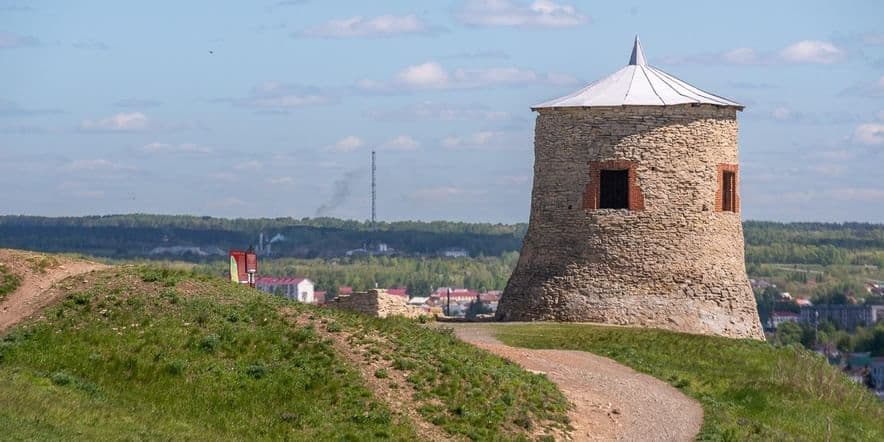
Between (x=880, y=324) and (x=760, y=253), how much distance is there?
116 feet

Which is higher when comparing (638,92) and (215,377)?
(638,92)

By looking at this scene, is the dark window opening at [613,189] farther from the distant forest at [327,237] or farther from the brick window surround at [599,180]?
the distant forest at [327,237]

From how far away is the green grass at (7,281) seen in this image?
84.2ft

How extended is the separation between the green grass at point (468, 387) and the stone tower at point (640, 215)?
10.8 metres

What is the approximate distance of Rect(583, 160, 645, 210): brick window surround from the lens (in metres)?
35.8

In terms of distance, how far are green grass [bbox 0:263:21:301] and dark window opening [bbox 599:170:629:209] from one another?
14.4 metres

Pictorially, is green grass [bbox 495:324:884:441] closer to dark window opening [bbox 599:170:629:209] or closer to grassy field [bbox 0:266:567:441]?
dark window opening [bbox 599:170:629:209]

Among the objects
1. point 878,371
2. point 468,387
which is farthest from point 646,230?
point 878,371

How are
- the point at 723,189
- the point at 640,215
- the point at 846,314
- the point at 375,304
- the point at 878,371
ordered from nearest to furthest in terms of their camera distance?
the point at 375,304
the point at 640,215
the point at 723,189
the point at 878,371
the point at 846,314

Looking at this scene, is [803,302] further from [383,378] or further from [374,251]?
[383,378]

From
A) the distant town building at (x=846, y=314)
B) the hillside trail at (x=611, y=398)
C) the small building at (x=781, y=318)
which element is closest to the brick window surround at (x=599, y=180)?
the hillside trail at (x=611, y=398)

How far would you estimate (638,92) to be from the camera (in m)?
36.7

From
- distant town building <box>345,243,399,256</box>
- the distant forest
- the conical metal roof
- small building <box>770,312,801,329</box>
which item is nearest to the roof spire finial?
the conical metal roof

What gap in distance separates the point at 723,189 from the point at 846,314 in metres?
53.9
